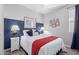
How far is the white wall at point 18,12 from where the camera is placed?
154cm

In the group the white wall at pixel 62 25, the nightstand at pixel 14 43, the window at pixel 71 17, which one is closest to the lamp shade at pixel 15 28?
the nightstand at pixel 14 43

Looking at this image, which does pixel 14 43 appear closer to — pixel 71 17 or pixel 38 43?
pixel 38 43

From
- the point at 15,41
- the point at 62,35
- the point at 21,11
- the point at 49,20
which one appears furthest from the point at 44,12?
the point at 15,41

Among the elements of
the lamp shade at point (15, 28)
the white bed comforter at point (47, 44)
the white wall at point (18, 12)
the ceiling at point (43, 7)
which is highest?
the ceiling at point (43, 7)

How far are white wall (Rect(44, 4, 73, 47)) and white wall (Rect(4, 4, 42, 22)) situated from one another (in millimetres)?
171

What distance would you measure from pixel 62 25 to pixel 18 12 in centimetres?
75

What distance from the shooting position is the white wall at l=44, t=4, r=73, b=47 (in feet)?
5.36

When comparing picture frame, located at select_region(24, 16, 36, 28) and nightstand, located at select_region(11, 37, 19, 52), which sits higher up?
picture frame, located at select_region(24, 16, 36, 28)

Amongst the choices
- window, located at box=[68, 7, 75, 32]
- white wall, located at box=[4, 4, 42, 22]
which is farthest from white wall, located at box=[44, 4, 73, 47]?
white wall, located at box=[4, 4, 42, 22]

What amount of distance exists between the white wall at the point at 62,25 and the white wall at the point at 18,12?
0.56ft

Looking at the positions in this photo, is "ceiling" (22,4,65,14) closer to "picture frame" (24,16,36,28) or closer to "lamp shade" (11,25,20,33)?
"picture frame" (24,16,36,28)

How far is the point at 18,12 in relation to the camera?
5.22 ft

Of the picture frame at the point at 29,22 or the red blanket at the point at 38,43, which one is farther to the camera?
the picture frame at the point at 29,22

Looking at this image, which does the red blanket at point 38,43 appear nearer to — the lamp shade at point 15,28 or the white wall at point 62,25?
the white wall at point 62,25
